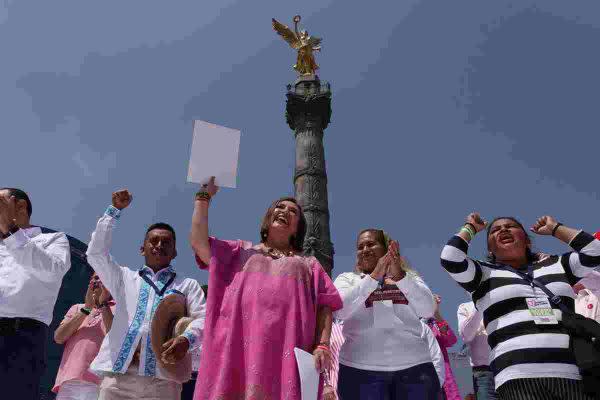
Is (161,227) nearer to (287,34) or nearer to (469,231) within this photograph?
(469,231)

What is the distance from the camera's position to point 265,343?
7.64 ft

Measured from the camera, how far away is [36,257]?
3.02 m

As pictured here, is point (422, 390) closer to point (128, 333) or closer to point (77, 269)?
point (128, 333)

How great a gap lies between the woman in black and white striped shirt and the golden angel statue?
60.6ft

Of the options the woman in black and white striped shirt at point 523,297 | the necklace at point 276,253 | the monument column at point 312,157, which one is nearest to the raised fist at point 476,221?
the woman in black and white striped shirt at point 523,297

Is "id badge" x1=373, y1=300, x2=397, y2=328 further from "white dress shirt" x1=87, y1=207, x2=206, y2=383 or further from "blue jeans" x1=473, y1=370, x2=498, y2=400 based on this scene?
"blue jeans" x1=473, y1=370, x2=498, y2=400

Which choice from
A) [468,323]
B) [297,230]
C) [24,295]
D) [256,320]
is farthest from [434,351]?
[24,295]

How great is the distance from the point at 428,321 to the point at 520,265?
1.45m

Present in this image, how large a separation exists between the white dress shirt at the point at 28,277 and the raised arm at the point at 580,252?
2667mm

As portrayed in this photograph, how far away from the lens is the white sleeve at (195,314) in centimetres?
287

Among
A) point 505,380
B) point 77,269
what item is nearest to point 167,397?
point 505,380

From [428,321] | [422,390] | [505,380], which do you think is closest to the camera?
[505,380]

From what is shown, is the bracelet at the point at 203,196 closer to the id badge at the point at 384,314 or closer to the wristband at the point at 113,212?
the wristband at the point at 113,212

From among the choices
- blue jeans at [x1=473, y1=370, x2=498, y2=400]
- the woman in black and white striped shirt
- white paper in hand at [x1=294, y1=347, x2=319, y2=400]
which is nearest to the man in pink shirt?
white paper in hand at [x1=294, y1=347, x2=319, y2=400]
